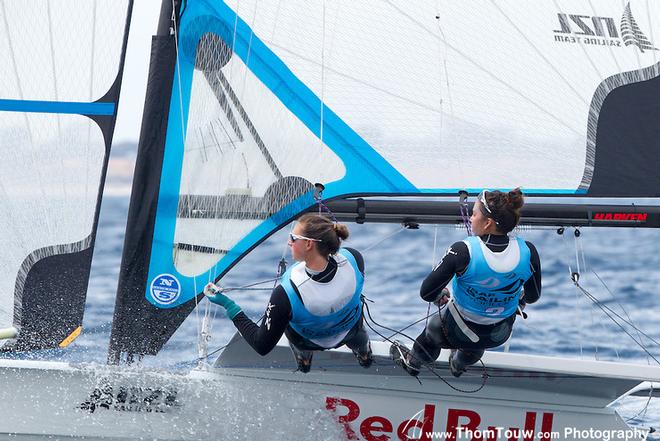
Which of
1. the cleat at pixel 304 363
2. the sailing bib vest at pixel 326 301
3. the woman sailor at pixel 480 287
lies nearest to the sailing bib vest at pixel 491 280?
the woman sailor at pixel 480 287

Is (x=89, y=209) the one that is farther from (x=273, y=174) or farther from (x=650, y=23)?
(x=650, y=23)

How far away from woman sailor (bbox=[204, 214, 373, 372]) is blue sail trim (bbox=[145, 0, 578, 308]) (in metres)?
0.49

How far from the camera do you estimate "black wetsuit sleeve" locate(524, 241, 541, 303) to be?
3529 millimetres

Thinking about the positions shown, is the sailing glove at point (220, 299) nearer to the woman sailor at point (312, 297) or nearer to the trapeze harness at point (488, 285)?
the woman sailor at point (312, 297)

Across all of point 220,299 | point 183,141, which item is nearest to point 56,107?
point 183,141

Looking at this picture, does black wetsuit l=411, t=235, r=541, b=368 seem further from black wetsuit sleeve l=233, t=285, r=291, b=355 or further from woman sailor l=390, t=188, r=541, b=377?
black wetsuit sleeve l=233, t=285, r=291, b=355

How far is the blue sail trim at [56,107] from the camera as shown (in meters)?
3.85

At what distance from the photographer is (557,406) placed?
3783mm

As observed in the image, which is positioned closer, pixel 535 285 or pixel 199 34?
pixel 535 285

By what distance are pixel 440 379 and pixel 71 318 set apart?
135 centimetres

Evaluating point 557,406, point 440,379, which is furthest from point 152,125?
point 557,406

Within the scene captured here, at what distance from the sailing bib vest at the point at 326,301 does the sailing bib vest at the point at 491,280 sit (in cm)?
35

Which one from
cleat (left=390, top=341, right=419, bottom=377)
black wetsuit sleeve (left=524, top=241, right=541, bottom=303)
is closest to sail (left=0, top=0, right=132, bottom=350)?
cleat (left=390, top=341, right=419, bottom=377)

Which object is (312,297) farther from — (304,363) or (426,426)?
(426,426)
